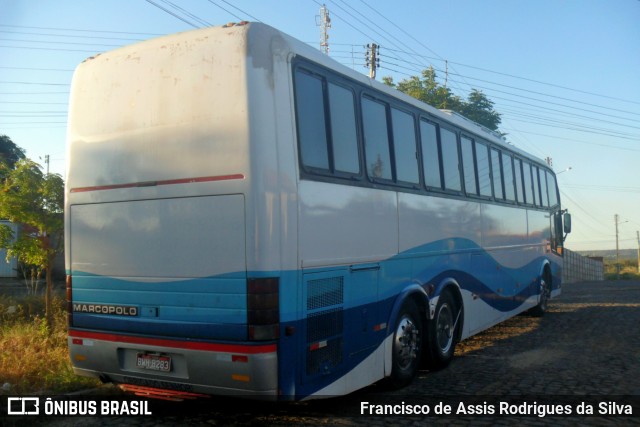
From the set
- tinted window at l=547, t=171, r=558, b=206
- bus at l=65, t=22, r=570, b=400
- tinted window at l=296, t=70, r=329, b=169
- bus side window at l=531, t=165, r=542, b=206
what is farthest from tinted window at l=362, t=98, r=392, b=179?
tinted window at l=547, t=171, r=558, b=206

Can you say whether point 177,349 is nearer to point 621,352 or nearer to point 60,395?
point 60,395

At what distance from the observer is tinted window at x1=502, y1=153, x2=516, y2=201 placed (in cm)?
1148

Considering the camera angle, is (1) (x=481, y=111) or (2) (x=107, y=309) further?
(1) (x=481, y=111)

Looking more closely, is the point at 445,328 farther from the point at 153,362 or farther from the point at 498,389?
the point at 153,362

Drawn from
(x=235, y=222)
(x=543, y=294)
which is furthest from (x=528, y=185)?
(x=235, y=222)

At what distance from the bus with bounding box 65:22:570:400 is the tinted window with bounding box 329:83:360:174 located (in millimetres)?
21

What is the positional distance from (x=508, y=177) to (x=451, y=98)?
22.0 metres

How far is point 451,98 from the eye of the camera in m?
32.7

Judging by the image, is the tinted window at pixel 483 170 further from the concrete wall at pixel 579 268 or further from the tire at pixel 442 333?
the concrete wall at pixel 579 268

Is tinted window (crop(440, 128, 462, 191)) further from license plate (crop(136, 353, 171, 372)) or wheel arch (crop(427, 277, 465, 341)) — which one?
license plate (crop(136, 353, 171, 372))

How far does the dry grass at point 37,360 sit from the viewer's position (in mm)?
6695

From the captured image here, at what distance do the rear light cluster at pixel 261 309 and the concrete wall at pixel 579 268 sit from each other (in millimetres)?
32265

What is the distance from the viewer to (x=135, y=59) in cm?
582

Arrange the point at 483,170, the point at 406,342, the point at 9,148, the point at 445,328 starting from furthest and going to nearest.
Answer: the point at 9,148, the point at 483,170, the point at 445,328, the point at 406,342
